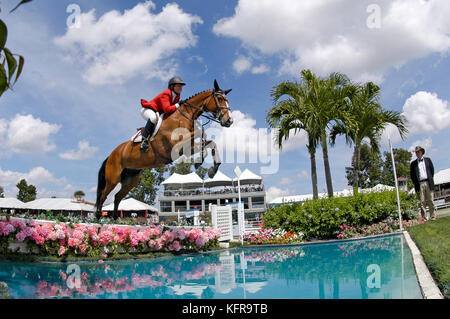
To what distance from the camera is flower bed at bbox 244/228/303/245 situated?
30.9 feet

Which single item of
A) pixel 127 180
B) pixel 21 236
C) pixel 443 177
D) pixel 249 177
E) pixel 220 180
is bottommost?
pixel 21 236

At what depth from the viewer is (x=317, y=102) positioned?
11.4 metres

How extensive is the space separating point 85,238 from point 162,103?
3251 millimetres

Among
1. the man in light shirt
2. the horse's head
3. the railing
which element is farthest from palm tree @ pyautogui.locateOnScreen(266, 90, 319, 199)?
the railing

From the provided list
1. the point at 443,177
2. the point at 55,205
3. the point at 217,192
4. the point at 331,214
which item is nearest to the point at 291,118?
the point at 331,214

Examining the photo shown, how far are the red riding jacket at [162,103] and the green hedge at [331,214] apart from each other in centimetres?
609

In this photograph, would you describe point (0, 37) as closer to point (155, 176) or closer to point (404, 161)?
point (155, 176)

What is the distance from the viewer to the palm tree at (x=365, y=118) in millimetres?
12109

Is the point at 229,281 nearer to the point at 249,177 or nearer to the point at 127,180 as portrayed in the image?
the point at 127,180

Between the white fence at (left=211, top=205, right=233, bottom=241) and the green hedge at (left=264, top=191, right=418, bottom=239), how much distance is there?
4.24ft

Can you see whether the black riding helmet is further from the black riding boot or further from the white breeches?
the black riding boot
